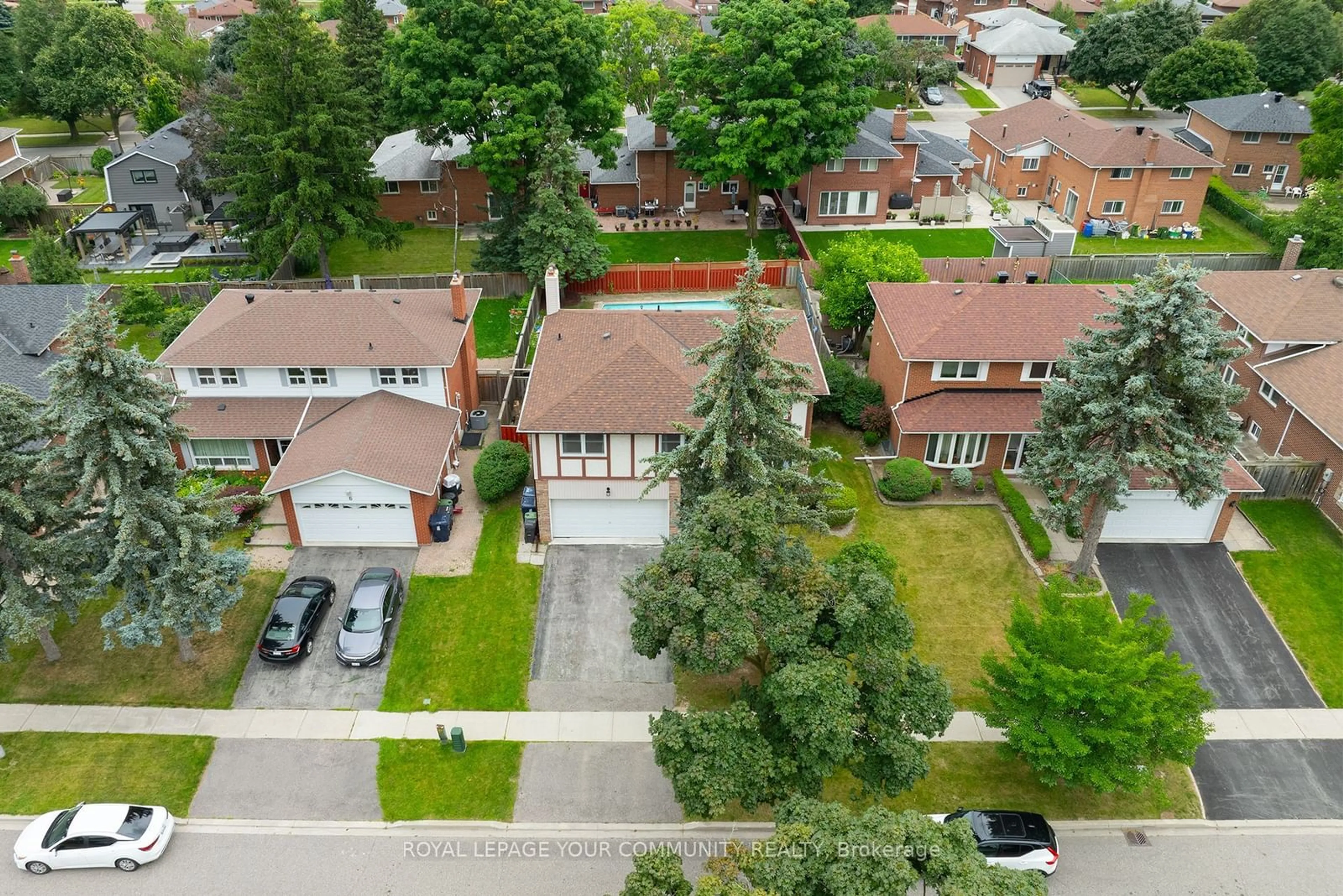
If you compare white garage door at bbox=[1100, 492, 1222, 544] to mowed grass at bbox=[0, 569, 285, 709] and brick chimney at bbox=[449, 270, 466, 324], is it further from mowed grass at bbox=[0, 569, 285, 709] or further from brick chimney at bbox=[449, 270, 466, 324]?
mowed grass at bbox=[0, 569, 285, 709]

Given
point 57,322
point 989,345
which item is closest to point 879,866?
point 989,345

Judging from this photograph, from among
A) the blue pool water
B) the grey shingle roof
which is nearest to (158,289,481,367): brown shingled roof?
the blue pool water

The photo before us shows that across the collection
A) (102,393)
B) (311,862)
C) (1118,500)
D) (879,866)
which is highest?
(102,393)

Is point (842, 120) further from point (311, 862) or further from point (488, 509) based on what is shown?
point (311, 862)

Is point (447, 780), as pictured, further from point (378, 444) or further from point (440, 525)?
point (378, 444)

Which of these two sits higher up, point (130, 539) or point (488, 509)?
point (130, 539)

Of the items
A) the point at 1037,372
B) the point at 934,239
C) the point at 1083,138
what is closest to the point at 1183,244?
the point at 1083,138
